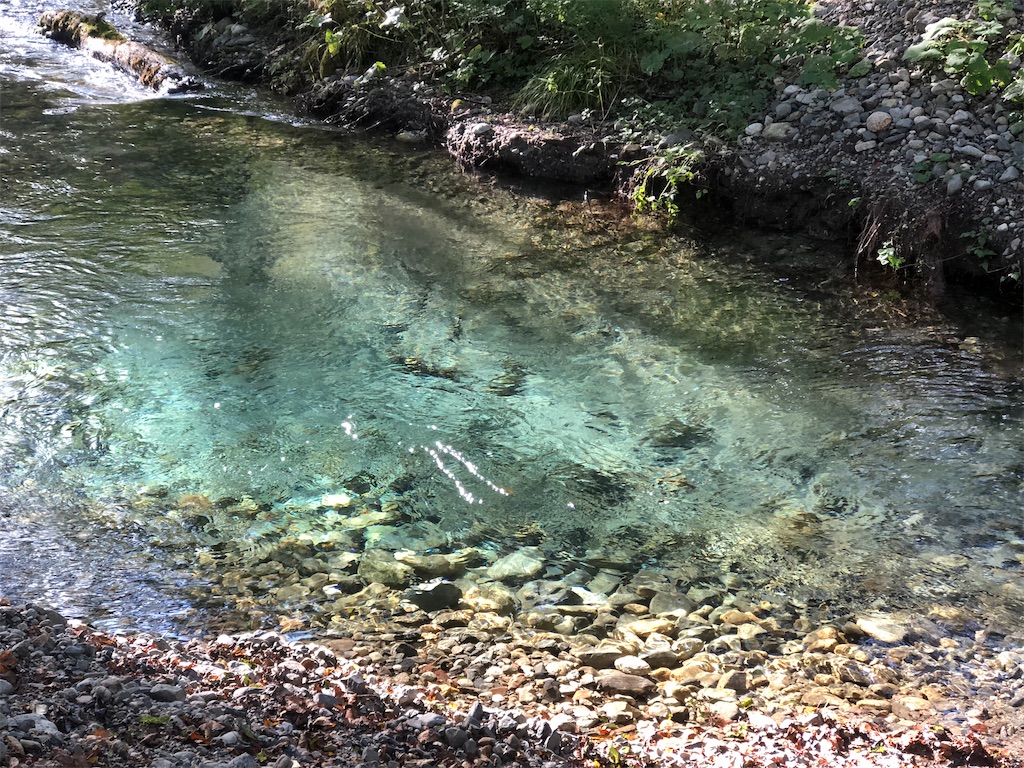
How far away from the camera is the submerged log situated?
11539 mm

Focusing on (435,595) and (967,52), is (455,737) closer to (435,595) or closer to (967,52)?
(435,595)

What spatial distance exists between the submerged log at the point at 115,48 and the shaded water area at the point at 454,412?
390cm

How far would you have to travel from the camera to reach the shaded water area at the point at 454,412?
13.1ft

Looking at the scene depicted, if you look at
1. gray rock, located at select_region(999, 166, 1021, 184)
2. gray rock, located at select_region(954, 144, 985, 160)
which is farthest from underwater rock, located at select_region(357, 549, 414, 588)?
gray rock, located at select_region(954, 144, 985, 160)

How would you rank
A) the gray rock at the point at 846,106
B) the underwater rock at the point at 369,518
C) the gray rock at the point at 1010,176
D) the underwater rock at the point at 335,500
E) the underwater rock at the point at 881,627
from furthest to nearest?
the gray rock at the point at 846,106 < the gray rock at the point at 1010,176 < the underwater rock at the point at 335,500 < the underwater rock at the point at 369,518 < the underwater rock at the point at 881,627

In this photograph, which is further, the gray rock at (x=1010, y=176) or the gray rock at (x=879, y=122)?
the gray rock at (x=879, y=122)

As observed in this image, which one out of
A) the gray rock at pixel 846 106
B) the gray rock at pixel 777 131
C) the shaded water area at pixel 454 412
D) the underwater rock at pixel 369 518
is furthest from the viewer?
the gray rock at pixel 777 131

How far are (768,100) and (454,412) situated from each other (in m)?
5.02

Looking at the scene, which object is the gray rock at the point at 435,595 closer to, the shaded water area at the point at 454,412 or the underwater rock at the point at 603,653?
the shaded water area at the point at 454,412

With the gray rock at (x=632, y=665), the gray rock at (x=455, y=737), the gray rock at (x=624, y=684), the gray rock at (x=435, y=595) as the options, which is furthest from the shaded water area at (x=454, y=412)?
the gray rock at (x=455, y=737)

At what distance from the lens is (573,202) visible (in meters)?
8.34

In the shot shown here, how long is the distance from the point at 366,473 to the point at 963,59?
241 inches

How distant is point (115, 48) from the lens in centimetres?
1247

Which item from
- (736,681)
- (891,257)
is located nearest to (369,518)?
(736,681)
